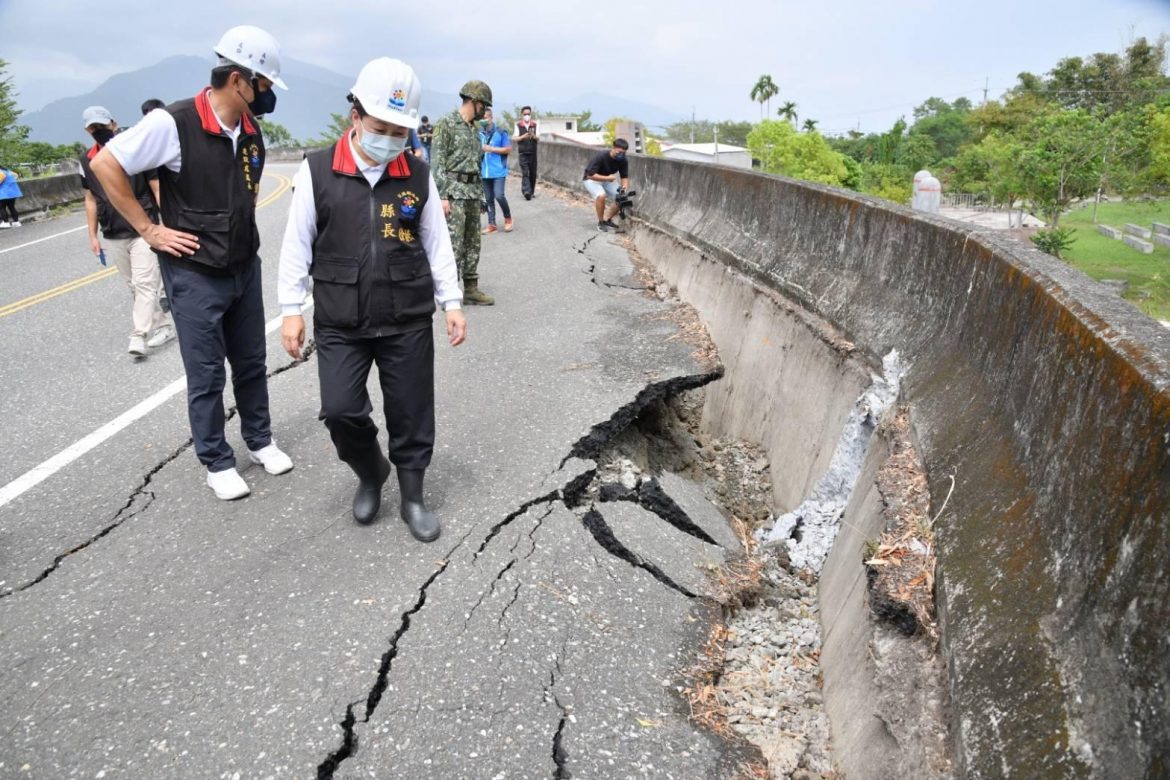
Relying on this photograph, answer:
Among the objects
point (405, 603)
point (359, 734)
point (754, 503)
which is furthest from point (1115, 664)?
point (754, 503)

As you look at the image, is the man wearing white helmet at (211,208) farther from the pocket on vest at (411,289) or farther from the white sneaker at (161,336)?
the white sneaker at (161,336)

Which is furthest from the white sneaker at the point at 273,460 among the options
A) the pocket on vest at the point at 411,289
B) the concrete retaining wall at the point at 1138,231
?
the concrete retaining wall at the point at 1138,231

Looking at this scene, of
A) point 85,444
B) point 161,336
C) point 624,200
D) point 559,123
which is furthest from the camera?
point 559,123

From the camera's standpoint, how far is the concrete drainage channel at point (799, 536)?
2.60 meters

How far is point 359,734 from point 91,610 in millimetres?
1315

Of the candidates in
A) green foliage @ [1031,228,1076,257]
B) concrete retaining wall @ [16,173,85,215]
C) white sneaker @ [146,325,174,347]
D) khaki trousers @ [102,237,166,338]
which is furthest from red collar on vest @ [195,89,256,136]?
green foliage @ [1031,228,1076,257]

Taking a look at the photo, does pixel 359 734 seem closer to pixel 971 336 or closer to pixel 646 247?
pixel 971 336

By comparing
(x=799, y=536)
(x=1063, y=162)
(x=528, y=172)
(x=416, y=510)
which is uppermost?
(x=1063, y=162)

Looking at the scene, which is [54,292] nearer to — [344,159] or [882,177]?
[344,159]

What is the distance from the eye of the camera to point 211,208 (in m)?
3.72

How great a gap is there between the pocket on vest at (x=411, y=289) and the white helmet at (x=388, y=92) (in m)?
0.55

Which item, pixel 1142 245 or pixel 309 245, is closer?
pixel 309 245

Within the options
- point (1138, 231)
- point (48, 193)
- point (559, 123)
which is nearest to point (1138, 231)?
point (1138, 231)

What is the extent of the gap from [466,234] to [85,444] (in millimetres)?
4013
